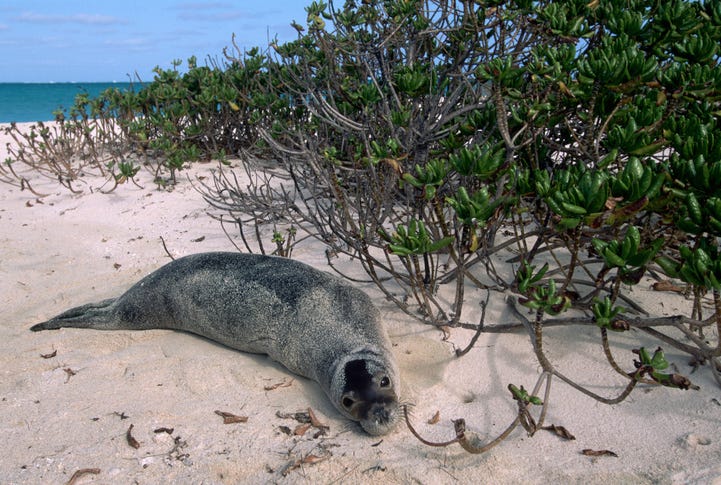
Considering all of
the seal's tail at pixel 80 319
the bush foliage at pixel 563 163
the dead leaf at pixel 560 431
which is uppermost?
the bush foliage at pixel 563 163

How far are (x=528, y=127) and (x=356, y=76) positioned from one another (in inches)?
103

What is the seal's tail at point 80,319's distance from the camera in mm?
3934

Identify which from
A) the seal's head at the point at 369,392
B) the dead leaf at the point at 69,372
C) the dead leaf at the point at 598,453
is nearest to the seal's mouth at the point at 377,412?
the seal's head at the point at 369,392

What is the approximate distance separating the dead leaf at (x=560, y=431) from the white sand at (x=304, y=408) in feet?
0.08

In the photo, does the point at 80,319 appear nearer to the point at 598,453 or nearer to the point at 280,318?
the point at 280,318

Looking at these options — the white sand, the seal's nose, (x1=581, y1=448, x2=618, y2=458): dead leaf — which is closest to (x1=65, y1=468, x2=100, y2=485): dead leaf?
the white sand

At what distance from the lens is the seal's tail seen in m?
3.93

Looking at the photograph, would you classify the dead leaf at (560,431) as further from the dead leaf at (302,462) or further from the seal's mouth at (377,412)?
the dead leaf at (302,462)

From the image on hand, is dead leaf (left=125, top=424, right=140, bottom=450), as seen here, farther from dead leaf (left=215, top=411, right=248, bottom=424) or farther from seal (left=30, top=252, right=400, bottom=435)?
seal (left=30, top=252, right=400, bottom=435)

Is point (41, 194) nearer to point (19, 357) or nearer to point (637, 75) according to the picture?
point (19, 357)

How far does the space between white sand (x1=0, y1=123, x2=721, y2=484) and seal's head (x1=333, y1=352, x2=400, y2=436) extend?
8cm

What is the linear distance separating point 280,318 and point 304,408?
61 cm

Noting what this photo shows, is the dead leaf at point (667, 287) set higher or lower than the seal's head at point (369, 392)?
higher

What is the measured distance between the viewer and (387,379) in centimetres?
280
